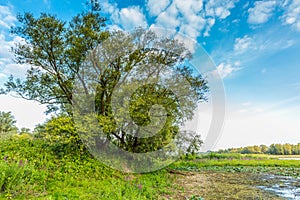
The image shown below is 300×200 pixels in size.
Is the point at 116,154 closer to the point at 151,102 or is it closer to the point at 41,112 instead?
the point at 151,102

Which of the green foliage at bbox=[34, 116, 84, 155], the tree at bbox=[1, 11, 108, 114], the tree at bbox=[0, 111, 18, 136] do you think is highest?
the tree at bbox=[1, 11, 108, 114]

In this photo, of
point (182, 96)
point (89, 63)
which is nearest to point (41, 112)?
point (89, 63)

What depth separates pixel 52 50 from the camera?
980cm

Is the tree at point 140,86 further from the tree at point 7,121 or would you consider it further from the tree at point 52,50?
the tree at point 7,121

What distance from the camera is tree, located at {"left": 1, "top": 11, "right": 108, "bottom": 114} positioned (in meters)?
9.42

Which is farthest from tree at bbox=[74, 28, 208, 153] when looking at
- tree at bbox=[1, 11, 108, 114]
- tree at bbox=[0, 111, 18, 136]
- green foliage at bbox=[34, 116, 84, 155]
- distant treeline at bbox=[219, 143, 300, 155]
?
tree at bbox=[0, 111, 18, 136]

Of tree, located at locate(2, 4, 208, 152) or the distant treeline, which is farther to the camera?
the distant treeline

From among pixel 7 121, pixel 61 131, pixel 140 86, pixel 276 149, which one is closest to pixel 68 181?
pixel 61 131

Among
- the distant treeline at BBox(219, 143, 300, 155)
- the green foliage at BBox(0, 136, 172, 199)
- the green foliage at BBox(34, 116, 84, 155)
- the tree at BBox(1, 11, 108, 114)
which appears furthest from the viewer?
the distant treeline at BBox(219, 143, 300, 155)

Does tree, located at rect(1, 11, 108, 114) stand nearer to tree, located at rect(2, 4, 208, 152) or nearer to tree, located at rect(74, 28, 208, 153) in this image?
tree, located at rect(2, 4, 208, 152)

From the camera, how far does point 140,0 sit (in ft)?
34.8

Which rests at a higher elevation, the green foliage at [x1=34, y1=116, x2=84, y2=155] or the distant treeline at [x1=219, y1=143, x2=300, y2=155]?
the green foliage at [x1=34, y1=116, x2=84, y2=155]

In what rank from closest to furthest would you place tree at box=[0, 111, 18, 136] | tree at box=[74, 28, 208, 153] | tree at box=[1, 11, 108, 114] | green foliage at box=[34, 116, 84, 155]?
green foliage at box=[34, 116, 84, 155], tree at box=[74, 28, 208, 153], tree at box=[1, 11, 108, 114], tree at box=[0, 111, 18, 136]

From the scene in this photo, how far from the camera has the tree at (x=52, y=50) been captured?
942 centimetres
